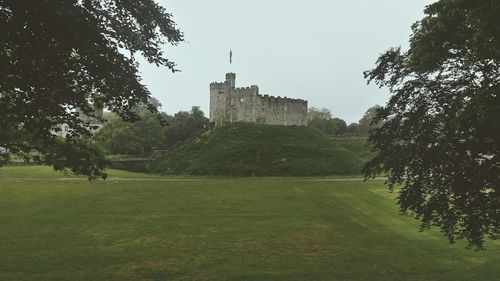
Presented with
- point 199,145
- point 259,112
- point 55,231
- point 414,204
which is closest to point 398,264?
point 414,204

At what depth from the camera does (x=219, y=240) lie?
21938 mm

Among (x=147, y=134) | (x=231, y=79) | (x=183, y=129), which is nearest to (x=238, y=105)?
(x=231, y=79)

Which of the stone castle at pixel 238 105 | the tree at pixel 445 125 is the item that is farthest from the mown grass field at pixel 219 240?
the stone castle at pixel 238 105

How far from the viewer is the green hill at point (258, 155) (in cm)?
6253

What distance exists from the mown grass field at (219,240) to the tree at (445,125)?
3434 mm

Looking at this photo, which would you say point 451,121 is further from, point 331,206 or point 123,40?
point 331,206

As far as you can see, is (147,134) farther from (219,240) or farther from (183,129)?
(219,240)

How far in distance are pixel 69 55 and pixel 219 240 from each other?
12596 millimetres

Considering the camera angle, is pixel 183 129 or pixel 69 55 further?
pixel 183 129

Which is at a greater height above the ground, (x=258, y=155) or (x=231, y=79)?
(x=231, y=79)

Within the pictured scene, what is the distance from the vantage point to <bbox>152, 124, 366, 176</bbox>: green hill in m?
62.5

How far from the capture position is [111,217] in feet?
90.3

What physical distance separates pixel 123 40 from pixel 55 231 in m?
14.8

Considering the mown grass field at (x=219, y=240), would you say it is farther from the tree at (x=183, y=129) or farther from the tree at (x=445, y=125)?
the tree at (x=183, y=129)
